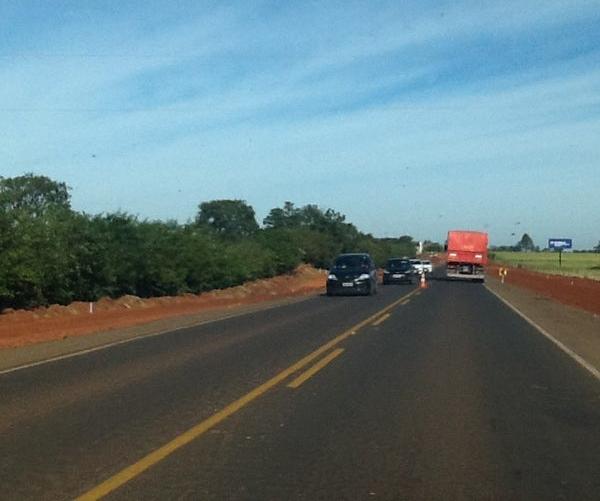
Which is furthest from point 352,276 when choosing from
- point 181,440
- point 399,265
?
point 181,440

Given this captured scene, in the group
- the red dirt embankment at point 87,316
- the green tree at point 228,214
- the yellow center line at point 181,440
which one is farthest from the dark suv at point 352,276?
the green tree at point 228,214

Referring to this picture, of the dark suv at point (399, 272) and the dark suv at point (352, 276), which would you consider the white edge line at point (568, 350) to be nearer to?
the dark suv at point (352, 276)

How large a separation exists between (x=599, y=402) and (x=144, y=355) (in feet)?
A: 28.3

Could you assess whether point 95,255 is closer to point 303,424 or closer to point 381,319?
point 381,319

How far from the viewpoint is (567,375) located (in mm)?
14469

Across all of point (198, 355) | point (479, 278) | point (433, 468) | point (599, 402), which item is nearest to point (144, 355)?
point (198, 355)

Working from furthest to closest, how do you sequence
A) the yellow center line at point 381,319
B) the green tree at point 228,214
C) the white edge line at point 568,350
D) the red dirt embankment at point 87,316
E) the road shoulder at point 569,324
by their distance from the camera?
the green tree at point 228,214
the yellow center line at point 381,319
the red dirt embankment at point 87,316
the road shoulder at point 569,324
the white edge line at point 568,350

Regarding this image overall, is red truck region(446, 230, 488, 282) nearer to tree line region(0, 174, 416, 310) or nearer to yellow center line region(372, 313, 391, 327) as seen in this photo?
tree line region(0, 174, 416, 310)

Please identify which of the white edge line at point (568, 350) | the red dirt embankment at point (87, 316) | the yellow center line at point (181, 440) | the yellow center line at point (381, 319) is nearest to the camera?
the yellow center line at point (181, 440)

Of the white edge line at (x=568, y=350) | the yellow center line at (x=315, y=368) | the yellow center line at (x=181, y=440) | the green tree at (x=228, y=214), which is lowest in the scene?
the white edge line at (x=568, y=350)

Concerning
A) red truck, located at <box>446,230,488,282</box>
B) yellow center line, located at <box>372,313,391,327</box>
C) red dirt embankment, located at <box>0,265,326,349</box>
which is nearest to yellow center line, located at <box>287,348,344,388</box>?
yellow center line, located at <box>372,313,391,327</box>

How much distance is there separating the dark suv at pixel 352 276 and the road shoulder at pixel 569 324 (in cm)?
705

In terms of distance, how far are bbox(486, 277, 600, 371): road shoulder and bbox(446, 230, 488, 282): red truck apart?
72.7ft

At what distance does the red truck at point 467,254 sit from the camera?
63.9 meters
